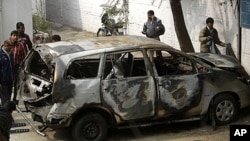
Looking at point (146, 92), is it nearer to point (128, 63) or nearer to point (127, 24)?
point (128, 63)

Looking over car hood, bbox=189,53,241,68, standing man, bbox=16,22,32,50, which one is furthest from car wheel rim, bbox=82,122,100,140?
standing man, bbox=16,22,32,50

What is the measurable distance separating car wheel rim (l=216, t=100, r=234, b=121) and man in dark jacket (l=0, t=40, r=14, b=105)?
12.5ft

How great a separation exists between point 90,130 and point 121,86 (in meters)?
0.85

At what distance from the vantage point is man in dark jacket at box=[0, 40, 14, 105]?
902 centimetres

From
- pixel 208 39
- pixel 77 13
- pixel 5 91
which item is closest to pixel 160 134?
pixel 5 91

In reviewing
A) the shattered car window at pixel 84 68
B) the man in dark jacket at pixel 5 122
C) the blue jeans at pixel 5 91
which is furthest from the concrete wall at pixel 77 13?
the man in dark jacket at pixel 5 122

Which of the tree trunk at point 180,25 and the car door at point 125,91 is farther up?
the tree trunk at point 180,25

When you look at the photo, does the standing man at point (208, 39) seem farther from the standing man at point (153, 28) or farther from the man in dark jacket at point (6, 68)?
the man in dark jacket at point (6, 68)

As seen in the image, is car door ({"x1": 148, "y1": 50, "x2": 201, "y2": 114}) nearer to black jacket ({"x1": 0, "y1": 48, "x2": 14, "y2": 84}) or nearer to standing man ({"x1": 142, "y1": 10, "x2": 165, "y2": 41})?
black jacket ({"x1": 0, "y1": 48, "x2": 14, "y2": 84})

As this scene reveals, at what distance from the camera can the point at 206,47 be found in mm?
10945

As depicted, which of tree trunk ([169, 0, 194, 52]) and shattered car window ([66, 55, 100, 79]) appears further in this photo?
tree trunk ([169, 0, 194, 52])

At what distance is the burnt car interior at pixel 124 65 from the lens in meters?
7.85

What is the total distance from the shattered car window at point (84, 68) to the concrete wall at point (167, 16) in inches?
184

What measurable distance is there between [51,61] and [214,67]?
278 centimetres
